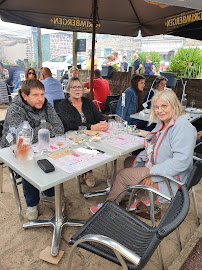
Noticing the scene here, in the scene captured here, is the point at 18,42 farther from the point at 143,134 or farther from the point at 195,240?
the point at 195,240

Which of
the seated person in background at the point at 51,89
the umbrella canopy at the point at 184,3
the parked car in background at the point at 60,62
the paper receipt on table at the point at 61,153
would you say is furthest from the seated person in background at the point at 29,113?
the parked car in background at the point at 60,62

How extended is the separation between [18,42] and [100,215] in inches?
319

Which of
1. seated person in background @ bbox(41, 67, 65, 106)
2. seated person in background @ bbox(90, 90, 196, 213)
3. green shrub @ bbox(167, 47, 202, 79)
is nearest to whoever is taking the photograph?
seated person in background @ bbox(90, 90, 196, 213)

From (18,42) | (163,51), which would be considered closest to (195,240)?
(18,42)

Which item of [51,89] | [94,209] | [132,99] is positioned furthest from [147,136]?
[51,89]

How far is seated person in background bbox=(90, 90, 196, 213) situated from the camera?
1.68m

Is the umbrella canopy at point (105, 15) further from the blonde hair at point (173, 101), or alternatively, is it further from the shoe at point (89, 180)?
the shoe at point (89, 180)

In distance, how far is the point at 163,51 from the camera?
1542 cm

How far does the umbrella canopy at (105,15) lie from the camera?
134 inches

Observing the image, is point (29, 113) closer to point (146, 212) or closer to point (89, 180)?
point (89, 180)

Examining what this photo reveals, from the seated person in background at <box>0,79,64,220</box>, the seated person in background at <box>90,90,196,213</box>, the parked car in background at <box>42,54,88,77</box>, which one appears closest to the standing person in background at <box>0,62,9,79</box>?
the parked car in background at <box>42,54,88,77</box>

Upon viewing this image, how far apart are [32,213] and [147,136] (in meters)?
1.34

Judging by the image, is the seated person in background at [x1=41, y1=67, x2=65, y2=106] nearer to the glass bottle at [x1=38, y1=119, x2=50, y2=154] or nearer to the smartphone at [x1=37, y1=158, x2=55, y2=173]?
the glass bottle at [x1=38, y1=119, x2=50, y2=154]

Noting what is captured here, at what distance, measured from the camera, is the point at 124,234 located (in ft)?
4.59
